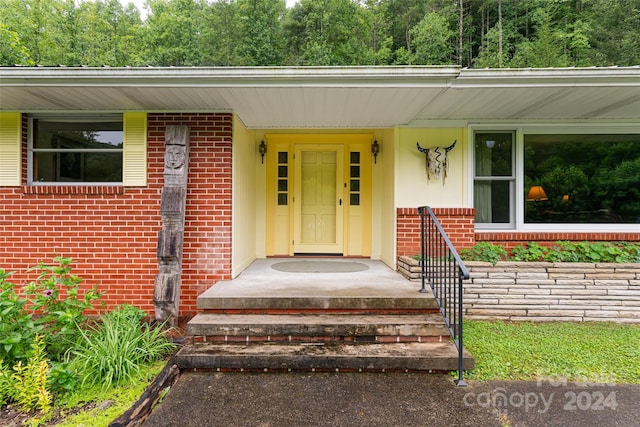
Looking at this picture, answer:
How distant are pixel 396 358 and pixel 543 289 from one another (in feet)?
7.35

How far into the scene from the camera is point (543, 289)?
388 cm

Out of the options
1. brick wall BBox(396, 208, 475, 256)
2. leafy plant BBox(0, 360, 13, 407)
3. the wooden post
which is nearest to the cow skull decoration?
brick wall BBox(396, 208, 475, 256)

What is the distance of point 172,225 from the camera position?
3.72 metres

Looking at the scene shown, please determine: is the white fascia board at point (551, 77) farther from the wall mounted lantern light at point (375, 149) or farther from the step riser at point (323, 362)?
the step riser at point (323, 362)

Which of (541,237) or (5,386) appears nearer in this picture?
(5,386)

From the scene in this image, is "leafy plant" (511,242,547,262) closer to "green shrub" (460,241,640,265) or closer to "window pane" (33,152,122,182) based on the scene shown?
"green shrub" (460,241,640,265)

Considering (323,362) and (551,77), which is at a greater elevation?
(551,77)

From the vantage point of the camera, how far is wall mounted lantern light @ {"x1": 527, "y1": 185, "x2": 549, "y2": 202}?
4.69 m

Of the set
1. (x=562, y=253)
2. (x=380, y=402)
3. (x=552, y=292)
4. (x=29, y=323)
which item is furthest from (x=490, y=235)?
(x=29, y=323)

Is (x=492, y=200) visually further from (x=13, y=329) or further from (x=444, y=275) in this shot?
(x=13, y=329)

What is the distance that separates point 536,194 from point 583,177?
2.60ft

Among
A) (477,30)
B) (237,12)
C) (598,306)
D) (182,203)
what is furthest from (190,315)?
(477,30)

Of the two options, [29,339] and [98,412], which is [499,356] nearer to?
[98,412]

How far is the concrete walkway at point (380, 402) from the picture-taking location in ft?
7.39
